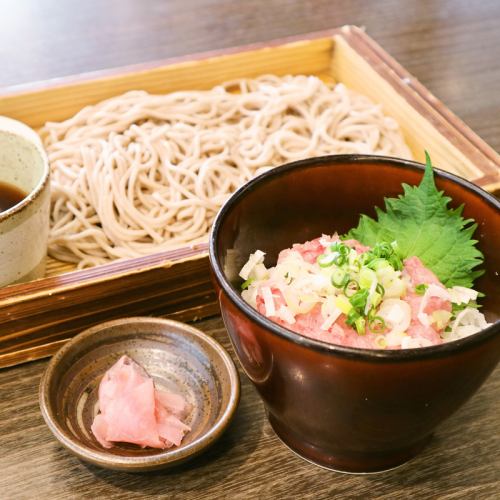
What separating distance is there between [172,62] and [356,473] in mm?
1365

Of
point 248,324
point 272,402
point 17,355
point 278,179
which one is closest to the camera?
point 248,324

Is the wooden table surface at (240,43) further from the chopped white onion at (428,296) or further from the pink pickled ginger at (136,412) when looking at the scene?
the chopped white onion at (428,296)

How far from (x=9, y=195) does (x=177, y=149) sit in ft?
1.62

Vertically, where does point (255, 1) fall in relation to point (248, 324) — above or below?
below

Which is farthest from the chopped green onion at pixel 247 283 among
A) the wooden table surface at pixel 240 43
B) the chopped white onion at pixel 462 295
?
the chopped white onion at pixel 462 295

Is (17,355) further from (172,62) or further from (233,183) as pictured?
(172,62)

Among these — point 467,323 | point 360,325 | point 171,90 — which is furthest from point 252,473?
point 171,90

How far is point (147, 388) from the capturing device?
117 centimetres

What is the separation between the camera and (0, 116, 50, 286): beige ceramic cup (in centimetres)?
131

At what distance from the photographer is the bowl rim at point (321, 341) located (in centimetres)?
91

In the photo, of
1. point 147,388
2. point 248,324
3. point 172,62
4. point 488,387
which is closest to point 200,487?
point 147,388

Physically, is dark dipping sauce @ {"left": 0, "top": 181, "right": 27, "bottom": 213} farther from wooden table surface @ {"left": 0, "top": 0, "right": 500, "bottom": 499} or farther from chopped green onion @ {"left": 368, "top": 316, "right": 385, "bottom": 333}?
chopped green onion @ {"left": 368, "top": 316, "right": 385, "bottom": 333}

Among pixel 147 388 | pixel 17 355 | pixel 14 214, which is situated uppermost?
pixel 14 214

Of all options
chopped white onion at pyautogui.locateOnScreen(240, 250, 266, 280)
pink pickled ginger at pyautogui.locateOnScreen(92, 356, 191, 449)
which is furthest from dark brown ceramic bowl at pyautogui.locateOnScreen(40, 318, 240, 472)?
chopped white onion at pyautogui.locateOnScreen(240, 250, 266, 280)
